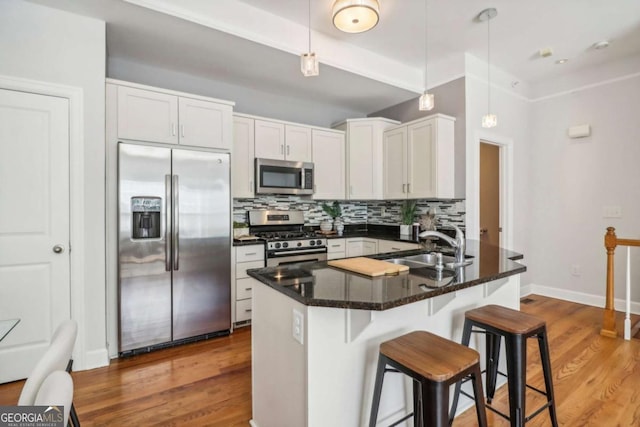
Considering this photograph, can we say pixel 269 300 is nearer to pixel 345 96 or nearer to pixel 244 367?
pixel 244 367

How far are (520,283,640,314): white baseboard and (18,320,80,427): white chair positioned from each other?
4865 mm

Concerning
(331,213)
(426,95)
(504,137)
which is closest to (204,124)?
(426,95)

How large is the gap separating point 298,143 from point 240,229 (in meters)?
1.27

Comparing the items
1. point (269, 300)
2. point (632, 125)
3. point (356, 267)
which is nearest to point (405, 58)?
point (632, 125)

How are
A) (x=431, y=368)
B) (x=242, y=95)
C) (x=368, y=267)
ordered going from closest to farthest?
(x=431, y=368) < (x=368, y=267) < (x=242, y=95)

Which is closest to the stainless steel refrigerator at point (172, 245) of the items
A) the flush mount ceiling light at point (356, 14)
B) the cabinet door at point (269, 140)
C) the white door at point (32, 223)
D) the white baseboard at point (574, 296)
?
the white door at point (32, 223)

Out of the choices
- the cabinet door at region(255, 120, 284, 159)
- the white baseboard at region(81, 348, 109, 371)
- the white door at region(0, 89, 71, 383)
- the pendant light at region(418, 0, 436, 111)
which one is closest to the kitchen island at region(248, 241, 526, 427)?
the pendant light at region(418, 0, 436, 111)

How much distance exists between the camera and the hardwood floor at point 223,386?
6.47 ft

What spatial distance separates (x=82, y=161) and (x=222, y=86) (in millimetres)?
1879

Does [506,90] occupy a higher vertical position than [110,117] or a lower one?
higher

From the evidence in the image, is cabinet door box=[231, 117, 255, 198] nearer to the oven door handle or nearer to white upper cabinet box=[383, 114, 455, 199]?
the oven door handle

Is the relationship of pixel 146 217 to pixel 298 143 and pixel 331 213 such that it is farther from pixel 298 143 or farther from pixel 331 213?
pixel 331 213

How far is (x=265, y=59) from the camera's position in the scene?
3.20 meters

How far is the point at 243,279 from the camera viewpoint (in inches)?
134
